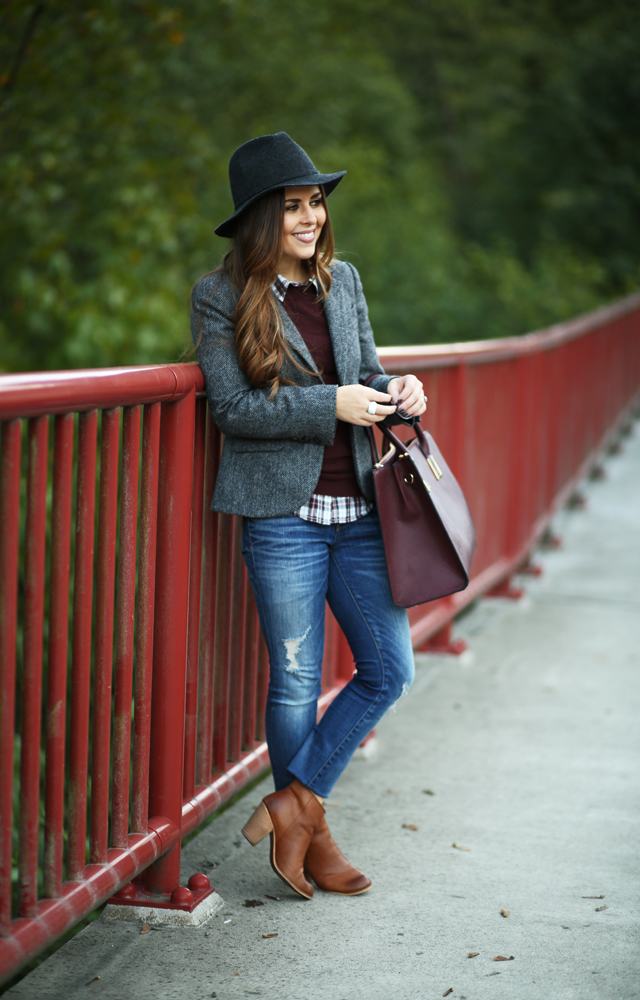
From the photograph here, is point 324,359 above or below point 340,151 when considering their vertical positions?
below

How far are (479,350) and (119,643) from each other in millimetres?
3111

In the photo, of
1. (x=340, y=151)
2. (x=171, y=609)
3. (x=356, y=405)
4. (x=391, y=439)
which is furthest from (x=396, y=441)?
(x=340, y=151)

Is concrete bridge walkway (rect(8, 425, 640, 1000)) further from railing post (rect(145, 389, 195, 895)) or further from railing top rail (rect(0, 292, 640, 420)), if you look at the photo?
railing top rail (rect(0, 292, 640, 420))

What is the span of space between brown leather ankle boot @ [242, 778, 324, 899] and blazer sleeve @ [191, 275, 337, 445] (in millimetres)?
918

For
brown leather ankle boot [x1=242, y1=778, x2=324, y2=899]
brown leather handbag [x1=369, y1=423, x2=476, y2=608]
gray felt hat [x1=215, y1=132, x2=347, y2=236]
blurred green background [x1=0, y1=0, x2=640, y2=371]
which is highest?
blurred green background [x1=0, y1=0, x2=640, y2=371]

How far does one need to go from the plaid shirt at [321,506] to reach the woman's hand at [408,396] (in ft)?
0.87

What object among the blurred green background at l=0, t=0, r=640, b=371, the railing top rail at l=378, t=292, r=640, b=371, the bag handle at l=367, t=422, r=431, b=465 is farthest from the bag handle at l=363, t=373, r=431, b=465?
the blurred green background at l=0, t=0, r=640, b=371

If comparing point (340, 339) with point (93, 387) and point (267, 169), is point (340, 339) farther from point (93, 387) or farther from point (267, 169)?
point (93, 387)

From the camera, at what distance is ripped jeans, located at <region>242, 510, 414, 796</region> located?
2775 mm

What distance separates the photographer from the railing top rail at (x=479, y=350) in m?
3.93

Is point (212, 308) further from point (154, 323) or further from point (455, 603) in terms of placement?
point (154, 323)

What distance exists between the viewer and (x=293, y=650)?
2.80 meters

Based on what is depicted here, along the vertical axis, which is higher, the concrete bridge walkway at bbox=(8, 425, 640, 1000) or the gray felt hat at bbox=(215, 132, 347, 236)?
the gray felt hat at bbox=(215, 132, 347, 236)

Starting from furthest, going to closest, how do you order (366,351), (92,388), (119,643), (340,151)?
(340,151), (366,351), (119,643), (92,388)
